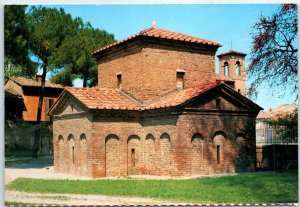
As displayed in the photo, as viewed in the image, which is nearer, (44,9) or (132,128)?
(132,128)

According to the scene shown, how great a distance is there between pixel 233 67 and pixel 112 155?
21.5 meters

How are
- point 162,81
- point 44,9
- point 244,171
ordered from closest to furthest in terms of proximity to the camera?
1. point 244,171
2. point 162,81
3. point 44,9

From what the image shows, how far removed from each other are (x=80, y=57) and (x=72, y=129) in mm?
8122

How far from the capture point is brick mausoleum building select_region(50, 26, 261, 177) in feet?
53.4

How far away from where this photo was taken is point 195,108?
16156 millimetres

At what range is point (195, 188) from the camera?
13.2 meters

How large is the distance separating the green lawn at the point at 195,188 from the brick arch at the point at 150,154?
7.81ft

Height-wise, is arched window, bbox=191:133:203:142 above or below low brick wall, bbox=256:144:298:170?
above

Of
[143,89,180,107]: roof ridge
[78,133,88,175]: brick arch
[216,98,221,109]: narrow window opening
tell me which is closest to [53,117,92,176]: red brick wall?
[78,133,88,175]: brick arch

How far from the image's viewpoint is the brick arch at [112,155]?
55.1 ft

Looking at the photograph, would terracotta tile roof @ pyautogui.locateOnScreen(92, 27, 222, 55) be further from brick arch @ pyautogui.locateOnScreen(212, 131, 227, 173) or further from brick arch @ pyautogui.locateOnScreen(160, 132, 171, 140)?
brick arch @ pyautogui.locateOnScreen(212, 131, 227, 173)

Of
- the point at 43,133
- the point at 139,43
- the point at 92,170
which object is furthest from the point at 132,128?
the point at 43,133

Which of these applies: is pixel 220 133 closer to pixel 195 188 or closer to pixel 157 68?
pixel 157 68

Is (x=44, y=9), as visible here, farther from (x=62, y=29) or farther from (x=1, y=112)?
(x=1, y=112)
